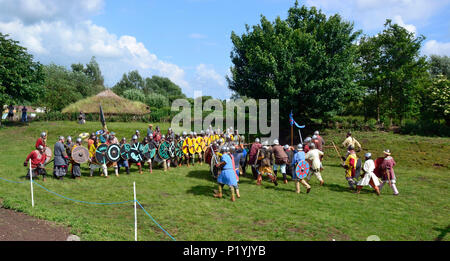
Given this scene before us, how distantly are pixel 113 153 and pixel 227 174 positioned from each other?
546 cm

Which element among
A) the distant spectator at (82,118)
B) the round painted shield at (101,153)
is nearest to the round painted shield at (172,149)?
the round painted shield at (101,153)

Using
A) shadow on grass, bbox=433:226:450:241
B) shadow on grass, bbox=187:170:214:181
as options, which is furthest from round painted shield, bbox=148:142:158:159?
shadow on grass, bbox=433:226:450:241

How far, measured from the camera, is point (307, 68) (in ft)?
71.9

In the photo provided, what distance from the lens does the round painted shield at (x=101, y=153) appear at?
40.7ft

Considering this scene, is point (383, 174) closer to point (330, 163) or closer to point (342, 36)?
point (330, 163)

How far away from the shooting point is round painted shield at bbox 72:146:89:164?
39.4 ft

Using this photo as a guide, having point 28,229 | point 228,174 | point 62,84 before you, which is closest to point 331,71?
point 228,174

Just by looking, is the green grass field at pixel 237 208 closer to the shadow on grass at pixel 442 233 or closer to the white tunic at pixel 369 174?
the shadow on grass at pixel 442 233

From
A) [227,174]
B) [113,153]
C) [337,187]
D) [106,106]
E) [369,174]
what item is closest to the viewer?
[227,174]

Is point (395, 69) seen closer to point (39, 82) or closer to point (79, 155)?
point (79, 155)

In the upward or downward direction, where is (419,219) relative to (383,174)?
downward

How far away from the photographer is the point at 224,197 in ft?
33.7

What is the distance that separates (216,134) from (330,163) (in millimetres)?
7094
